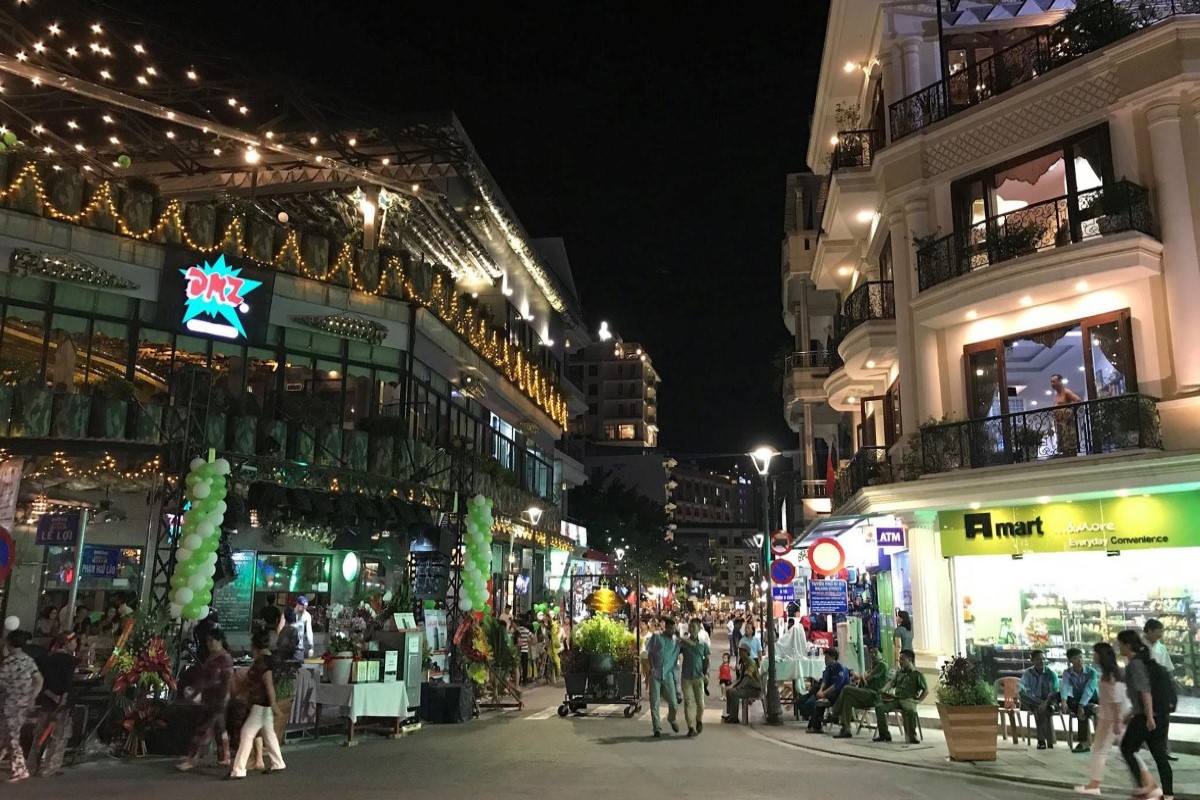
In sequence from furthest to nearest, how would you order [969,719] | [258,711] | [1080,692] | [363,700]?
1. [363,700]
2. [1080,692]
3. [969,719]
4. [258,711]

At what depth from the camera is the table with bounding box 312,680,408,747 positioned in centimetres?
1364

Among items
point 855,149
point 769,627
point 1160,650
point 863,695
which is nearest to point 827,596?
point 769,627

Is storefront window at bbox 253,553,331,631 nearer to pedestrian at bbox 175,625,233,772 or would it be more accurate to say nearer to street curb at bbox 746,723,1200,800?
pedestrian at bbox 175,625,233,772

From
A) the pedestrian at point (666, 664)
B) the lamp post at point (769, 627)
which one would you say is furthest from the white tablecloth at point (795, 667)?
the pedestrian at point (666, 664)

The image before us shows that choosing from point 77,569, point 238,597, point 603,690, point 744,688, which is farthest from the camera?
point 238,597

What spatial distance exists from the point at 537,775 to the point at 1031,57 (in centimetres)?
1587

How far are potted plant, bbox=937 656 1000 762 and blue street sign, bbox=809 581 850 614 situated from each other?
928cm

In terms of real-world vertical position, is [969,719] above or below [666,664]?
below

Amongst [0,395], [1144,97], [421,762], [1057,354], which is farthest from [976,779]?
[0,395]

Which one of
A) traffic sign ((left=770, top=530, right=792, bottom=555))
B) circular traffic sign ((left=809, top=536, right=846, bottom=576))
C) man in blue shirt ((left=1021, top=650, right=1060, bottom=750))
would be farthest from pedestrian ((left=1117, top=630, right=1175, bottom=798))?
traffic sign ((left=770, top=530, right=792, bottom=555))

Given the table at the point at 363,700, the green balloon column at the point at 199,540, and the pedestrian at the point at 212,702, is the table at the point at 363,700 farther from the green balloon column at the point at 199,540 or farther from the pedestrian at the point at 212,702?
the green balloon column at the point at 199,540

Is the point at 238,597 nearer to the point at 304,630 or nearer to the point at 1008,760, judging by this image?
the point at 304,630

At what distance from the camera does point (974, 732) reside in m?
12.1

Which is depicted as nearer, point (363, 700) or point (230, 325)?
point (363, 700)
